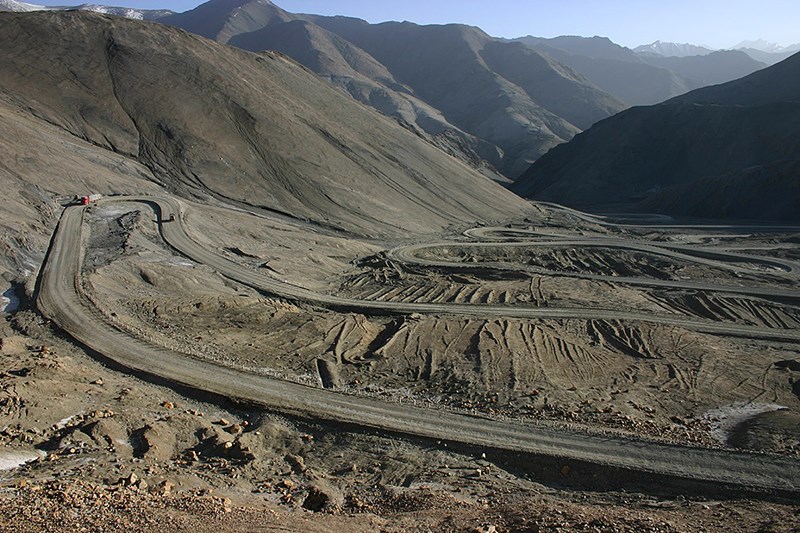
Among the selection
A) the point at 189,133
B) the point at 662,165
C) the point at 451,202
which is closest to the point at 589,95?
the point at 662,165

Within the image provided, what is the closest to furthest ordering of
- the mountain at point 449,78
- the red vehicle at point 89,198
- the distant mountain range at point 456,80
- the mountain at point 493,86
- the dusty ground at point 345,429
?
the dusty ground at point 345,429 → the red vehicle at point 89,198 → the distant mountain range at point 456,80 → the mountain at point 449,78 → the mountain at point 493,86

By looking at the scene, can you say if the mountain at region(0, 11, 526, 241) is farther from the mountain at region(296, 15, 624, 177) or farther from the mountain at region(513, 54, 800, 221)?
the mountain at region(296, 15, 624, 177)

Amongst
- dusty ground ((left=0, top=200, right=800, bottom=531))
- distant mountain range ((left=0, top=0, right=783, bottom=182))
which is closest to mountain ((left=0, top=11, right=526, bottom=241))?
dusty ground ((left=0, top=200, right=800, bottom=531))

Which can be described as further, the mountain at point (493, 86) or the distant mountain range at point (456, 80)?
the mountain at point (493, 86)

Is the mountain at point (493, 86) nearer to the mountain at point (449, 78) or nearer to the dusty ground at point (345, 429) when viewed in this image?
the mountain at point (449, 78)

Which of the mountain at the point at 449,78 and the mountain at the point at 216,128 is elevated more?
the mountain at the point at 449,78

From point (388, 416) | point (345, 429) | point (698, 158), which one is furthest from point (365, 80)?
point (345, 429)

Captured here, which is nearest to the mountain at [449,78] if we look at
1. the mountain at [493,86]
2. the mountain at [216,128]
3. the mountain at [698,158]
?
the mountain at [493,86]
